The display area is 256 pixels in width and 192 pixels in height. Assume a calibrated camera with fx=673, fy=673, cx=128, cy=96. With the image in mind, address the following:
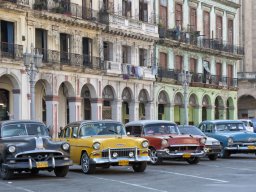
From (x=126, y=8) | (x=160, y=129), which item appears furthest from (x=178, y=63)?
(x=160, y=129)

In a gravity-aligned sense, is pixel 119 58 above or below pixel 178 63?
below

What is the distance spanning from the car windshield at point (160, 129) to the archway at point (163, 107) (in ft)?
86.0

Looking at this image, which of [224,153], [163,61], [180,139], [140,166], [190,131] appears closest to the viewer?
[140,166]

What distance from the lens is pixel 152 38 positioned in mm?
48250

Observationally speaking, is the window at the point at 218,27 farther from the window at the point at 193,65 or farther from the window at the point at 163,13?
the window at the point at 163,13

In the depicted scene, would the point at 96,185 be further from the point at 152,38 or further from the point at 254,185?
the point at 152,38

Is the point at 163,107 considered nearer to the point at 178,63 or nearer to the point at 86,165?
the point at 178,63

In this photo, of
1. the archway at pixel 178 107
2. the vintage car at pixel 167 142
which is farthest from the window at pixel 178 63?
the vintage car at pixel 167 142

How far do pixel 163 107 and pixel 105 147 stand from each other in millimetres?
32244

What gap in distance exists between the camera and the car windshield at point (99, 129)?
20.6 metres

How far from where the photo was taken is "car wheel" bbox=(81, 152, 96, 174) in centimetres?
1969

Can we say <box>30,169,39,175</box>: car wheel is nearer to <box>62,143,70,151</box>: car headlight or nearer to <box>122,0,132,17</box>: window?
<box>62,143,70,151</box>: car headlight

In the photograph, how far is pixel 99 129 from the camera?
68.0ft

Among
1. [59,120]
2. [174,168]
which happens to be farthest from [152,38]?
[174,168]
